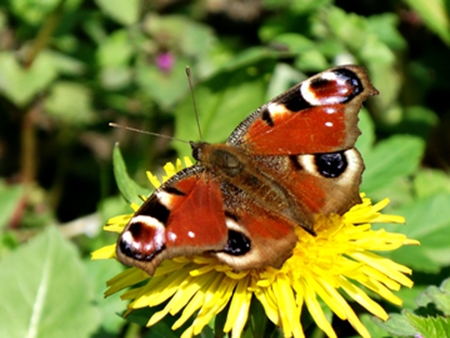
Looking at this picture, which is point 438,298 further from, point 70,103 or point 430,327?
point 70,103

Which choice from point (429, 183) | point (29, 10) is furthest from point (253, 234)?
point (29, 10)

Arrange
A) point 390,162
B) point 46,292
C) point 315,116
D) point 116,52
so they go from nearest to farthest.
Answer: point 315,116, point 46,292, point 390,162, point 116,52

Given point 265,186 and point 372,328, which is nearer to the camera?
point 265,186

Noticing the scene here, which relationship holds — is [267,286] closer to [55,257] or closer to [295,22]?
[55,257]

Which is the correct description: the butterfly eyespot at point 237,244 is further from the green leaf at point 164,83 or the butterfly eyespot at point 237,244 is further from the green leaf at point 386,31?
the green leaf at point 386,31

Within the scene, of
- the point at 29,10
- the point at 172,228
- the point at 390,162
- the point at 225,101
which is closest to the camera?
the point at 172,228

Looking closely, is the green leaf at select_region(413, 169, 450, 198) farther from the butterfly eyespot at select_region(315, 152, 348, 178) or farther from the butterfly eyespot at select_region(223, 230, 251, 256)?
the butterfly eyespot at select_region(223, 230, 251, 256)

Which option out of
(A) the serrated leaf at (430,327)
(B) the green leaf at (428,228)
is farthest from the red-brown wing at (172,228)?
(B) the green leaf at (428,228)

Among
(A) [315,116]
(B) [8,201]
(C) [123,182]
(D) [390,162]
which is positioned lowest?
(B) [8,201]
